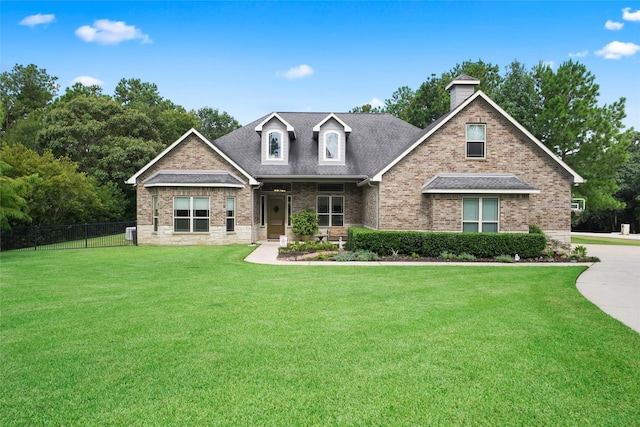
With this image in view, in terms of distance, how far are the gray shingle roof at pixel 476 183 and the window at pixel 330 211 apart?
592cm

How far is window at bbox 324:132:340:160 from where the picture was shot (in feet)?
74.8

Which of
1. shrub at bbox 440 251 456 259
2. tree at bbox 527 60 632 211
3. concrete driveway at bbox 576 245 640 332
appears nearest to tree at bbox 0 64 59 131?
shrub at bbox 440 251 456 259

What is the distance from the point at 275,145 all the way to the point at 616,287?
17.1 meters

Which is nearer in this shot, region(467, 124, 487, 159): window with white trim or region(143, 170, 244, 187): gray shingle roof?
region(467, 124, 487, 159): window with white trim

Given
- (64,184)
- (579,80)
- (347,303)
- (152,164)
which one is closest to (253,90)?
(152,164)

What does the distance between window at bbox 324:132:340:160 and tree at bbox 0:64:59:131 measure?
42331 mm

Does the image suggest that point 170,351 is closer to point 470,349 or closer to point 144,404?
point 144,404

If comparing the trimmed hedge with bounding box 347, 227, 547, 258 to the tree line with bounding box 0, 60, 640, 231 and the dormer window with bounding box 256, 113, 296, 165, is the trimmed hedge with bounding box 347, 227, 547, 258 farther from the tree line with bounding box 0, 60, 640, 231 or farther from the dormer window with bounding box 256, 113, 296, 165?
the tree line with bounding box 0, 60, 640, 231

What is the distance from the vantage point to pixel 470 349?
220 inches

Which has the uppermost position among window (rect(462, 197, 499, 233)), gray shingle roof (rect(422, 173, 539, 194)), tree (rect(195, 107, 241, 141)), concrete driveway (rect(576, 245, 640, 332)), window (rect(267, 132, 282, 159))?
tree (rect(195, 107, 241, 141))

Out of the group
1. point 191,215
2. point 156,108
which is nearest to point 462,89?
point 191,215

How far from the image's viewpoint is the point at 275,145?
23.1 meters

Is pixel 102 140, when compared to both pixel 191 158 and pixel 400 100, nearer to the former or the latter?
pixel 191 158

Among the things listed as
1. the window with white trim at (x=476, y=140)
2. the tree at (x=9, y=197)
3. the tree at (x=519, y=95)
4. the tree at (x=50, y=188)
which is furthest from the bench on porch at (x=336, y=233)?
the tree at (x=519, y=95)
